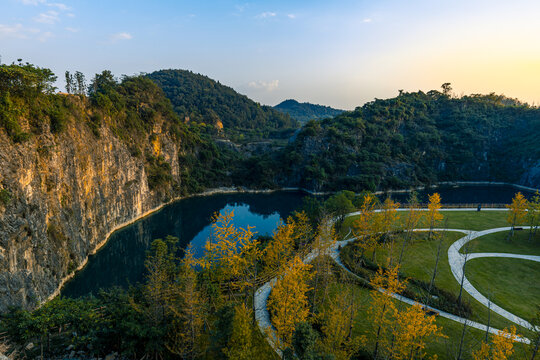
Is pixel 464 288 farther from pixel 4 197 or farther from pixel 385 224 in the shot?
pixel 4 197

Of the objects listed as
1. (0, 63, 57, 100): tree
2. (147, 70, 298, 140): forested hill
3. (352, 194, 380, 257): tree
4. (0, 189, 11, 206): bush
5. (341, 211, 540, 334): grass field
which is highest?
(147, 70, 298, 140): forested hill

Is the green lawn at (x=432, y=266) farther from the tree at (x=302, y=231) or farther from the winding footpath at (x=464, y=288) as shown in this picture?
the tree at (x=302, y=231)

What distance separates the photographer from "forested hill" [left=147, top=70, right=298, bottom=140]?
138 meters

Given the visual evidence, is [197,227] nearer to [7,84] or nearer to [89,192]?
[89,192]

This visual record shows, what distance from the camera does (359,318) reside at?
2069cm

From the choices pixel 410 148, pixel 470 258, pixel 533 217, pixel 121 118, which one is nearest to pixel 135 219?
pixel 121 118

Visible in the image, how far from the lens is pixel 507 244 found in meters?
33.7

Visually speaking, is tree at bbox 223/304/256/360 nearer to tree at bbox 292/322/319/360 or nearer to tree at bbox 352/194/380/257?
tree at bbox 292/322/319/360

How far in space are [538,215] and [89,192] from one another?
63.2 metres

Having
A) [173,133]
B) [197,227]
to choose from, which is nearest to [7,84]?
[197,227]

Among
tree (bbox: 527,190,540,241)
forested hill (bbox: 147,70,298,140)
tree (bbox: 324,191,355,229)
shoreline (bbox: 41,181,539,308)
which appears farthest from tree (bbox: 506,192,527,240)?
forested hill (bbox: 147,70,298,140)

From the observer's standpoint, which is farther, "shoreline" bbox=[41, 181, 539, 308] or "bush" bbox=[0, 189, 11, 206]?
"shoreline" bbox=[41, 181, 539, 308]

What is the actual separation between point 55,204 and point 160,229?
76.0 ft

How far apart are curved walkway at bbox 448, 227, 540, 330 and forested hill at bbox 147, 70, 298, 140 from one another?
101414 millimetres
